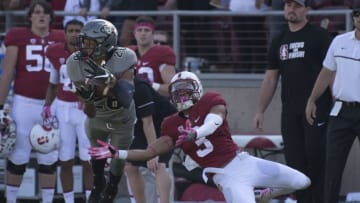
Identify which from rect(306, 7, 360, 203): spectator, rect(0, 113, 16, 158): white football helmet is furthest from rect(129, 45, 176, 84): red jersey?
rect(306, 7, 360, 203): spectator

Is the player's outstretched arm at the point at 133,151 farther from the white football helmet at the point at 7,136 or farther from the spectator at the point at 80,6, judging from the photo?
the spectator at the point at 80,6

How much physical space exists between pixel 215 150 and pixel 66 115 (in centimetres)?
243

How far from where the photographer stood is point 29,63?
36.8 feet

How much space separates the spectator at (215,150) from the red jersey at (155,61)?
2098mm

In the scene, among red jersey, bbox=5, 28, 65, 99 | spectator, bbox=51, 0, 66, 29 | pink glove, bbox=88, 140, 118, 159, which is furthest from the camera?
spectator, bbox=51, 0, 66, 29

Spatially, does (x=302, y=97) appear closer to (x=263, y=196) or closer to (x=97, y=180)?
(x=263, y=196)

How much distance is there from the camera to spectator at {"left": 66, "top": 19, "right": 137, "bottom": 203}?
8758 millimetres

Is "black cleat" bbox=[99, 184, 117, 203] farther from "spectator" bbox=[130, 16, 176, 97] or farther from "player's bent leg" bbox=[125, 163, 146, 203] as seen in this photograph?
"spectator" bbox=[130, 16, 176, 97]

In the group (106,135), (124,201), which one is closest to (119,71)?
(106,135)

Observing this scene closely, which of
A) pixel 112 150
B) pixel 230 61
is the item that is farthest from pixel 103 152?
pixel 230 61

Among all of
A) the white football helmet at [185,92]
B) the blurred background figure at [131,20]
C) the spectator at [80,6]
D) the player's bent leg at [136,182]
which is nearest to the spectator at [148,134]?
the player's bent leg at [136,182]

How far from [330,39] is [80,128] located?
2.52 meters

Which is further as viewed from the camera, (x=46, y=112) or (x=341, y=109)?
(x=46, y=112)

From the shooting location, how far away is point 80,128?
1097cm
